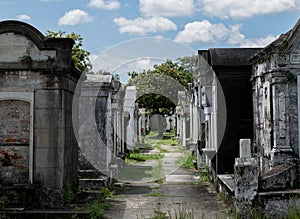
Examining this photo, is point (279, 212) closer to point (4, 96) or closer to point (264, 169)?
point (264, 169)

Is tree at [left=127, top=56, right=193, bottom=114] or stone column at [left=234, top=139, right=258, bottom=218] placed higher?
tree at [left=127, top=56, right=193, bottom=114]

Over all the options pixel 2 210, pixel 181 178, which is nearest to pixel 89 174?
pixel 181 178

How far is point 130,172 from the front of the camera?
13922mm

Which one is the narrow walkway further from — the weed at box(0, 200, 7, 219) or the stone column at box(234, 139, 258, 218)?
the weed at box(0, 200, 7, 219)

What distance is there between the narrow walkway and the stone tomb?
4.75 ft

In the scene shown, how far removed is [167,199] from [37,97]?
12.4ft

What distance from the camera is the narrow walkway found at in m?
7.60

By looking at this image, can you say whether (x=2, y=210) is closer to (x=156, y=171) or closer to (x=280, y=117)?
(x=280, y=117)

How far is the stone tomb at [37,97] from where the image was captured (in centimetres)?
791

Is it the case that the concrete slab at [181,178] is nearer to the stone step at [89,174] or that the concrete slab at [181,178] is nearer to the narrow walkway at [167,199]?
the narrow walkway at [167,199]

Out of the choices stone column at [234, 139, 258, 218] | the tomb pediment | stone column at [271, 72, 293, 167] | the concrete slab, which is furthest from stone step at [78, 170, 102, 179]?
stone column at [234, 139, 258, 218]

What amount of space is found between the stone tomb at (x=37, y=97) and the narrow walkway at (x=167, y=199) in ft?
4.75

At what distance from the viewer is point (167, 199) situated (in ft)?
30.4

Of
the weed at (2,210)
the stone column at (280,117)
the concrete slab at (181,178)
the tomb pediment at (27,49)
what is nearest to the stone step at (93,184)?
the concrete slab at (181,178)
